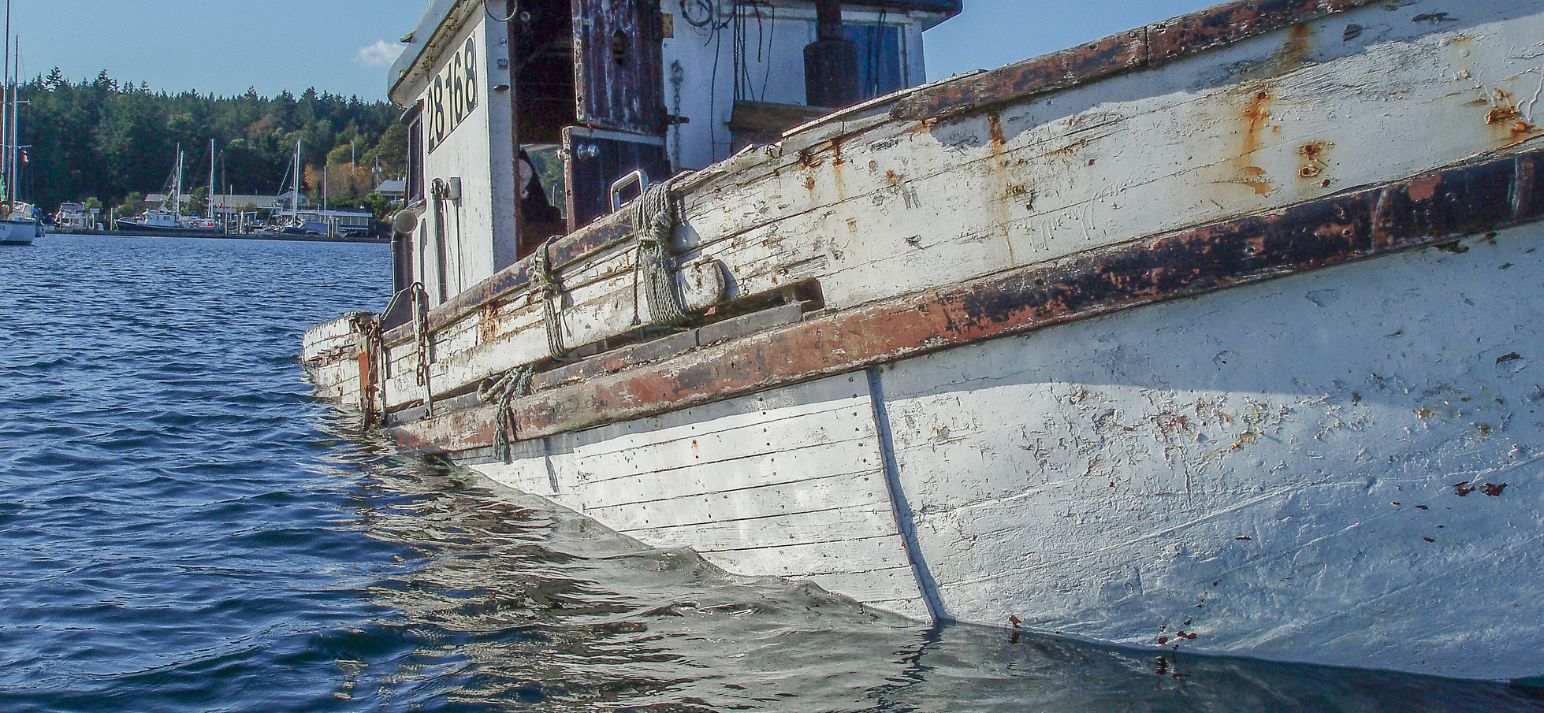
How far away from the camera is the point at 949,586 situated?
3811mm

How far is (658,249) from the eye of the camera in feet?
14.6

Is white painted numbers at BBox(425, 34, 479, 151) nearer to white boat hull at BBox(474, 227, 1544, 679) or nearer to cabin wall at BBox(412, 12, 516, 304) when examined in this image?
cabin wall at BBox(412, 12, 516, 304)

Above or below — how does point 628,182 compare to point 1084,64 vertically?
above

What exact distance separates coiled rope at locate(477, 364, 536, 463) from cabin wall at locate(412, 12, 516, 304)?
1.00 m

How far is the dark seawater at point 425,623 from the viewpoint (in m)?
3.50

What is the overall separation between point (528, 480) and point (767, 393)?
1987 mm

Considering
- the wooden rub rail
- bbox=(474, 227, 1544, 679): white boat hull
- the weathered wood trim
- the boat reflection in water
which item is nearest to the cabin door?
the boat reflection in water

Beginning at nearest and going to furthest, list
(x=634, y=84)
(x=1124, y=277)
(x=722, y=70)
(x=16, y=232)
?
(x=1124, y=277)
(x=634, y=84)
(x=722, y=70)
(x=16, y=232)

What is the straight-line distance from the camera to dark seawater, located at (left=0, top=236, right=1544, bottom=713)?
3.50 m

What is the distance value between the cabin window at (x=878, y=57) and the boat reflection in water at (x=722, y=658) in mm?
3240

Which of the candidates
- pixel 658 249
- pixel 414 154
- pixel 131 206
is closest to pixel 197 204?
pixel 131 206

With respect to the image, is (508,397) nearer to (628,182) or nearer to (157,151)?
(628,182)

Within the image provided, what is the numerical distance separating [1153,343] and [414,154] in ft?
23.4

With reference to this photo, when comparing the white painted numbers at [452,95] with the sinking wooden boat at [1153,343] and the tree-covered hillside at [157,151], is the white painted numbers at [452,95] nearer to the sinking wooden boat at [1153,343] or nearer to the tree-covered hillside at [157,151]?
the sinking wooden boat at [1153,343]
